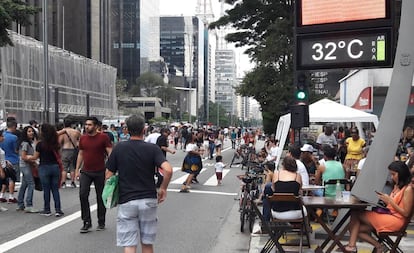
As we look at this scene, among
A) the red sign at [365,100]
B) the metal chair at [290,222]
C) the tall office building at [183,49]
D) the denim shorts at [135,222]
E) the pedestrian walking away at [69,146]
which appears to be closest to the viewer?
the denim shorts at [135,222]

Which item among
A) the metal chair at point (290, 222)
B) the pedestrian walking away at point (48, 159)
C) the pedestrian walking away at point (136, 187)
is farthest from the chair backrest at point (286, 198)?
the pedestrian walking away at point (48, 159)

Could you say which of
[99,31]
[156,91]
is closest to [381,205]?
[99,31]

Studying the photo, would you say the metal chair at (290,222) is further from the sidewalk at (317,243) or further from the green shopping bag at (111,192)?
the green shopping bag at (111,192)

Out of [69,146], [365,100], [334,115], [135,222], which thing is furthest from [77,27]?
[135,222]

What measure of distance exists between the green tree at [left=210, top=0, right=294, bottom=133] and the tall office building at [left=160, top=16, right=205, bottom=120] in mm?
136131

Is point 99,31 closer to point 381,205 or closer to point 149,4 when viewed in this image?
point 149,4

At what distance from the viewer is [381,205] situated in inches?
269

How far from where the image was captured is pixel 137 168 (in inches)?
205

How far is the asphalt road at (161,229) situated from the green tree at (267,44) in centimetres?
1750

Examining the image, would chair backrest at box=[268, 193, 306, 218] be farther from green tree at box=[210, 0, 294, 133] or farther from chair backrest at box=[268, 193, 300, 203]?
green tree at box=[210, 0, 294, 133]

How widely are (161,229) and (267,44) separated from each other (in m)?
21.0

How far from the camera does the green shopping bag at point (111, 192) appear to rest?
5281 mm

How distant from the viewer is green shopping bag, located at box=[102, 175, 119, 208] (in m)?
5.28

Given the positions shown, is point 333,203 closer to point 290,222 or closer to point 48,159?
point 290,222
